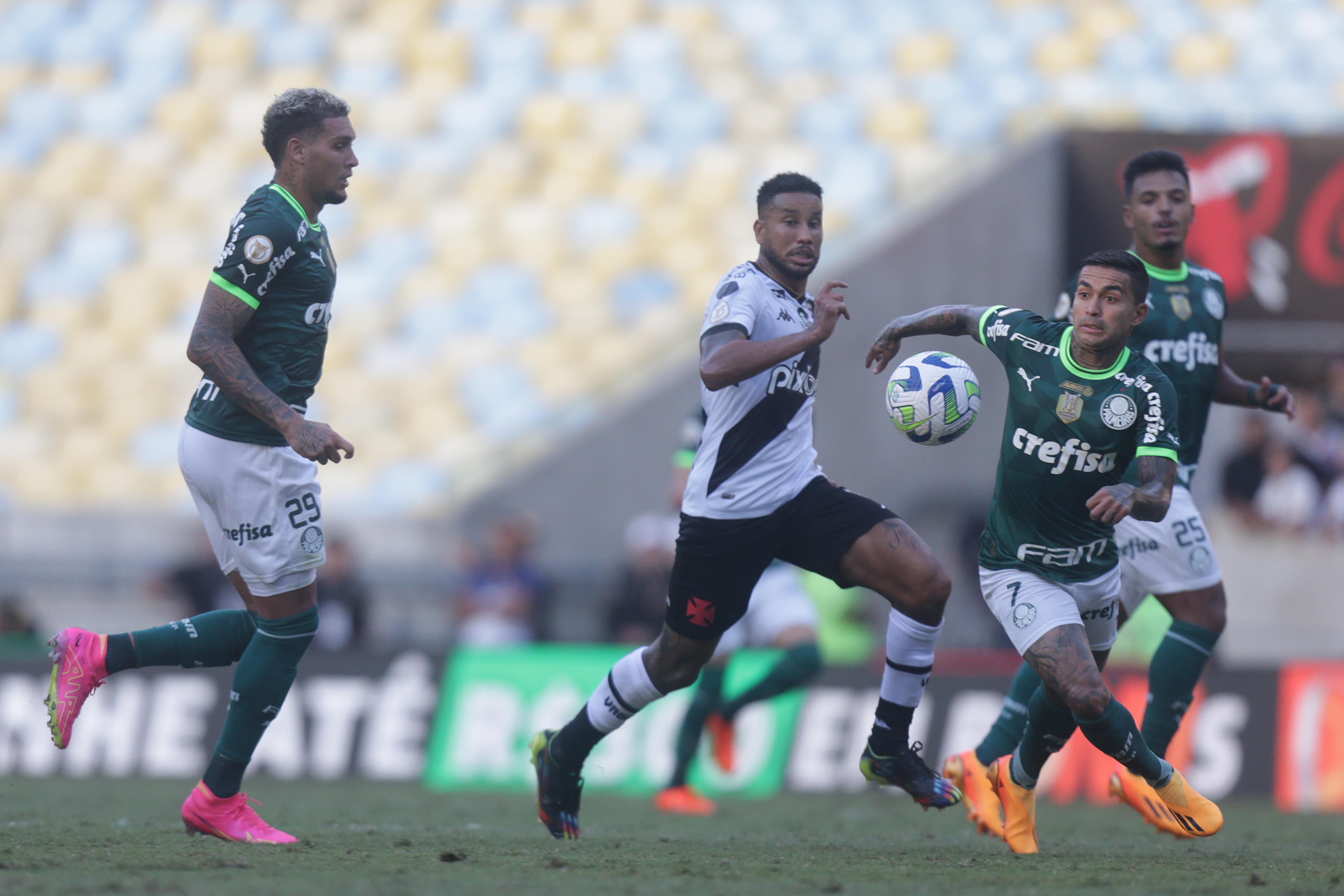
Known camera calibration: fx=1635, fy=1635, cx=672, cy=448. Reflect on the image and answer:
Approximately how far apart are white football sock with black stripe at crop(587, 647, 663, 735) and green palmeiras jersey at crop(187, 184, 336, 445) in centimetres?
159

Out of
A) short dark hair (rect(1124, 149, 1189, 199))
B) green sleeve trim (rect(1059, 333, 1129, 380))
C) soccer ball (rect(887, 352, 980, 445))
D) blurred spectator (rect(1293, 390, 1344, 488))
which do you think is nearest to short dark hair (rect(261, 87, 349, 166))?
soccer ball (rect(887, 352, 980, 445))

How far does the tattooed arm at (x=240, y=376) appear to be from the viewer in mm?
5539

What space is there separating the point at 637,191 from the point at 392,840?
11238 millimetres

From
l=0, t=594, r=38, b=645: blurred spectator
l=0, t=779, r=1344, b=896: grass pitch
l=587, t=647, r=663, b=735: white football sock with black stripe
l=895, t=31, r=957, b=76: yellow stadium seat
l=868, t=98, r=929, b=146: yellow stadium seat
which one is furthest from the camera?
l=895, t=31, r=957, b=76: yellow stadium seat

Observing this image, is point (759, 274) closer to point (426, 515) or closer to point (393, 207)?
point (426, 515)

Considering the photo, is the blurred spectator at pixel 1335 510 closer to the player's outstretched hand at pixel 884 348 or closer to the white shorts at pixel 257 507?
the player's outstretched hand at pixel 884 348

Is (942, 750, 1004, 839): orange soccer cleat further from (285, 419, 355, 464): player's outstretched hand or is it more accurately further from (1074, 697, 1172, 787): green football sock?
(285, 419, 355, 464): player's outstretched hand

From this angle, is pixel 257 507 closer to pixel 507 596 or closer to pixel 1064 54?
pixel 507 596

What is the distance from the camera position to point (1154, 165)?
686cm

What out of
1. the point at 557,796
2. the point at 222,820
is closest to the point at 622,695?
the point at 557,796

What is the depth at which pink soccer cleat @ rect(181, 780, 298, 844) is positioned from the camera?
6.02 meters

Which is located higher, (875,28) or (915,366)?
(875,28)

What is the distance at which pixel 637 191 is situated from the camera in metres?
16.9

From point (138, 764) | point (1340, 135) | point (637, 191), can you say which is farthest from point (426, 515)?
point (1340, 135)
